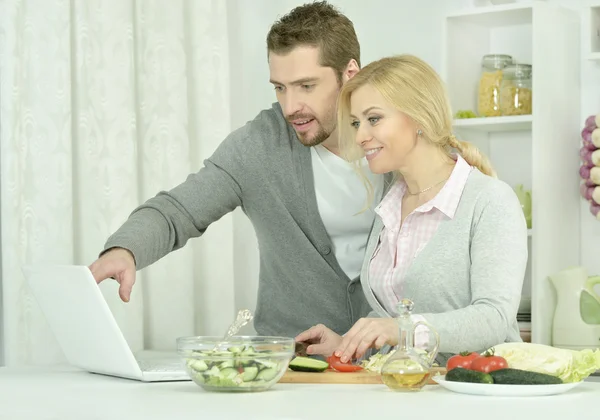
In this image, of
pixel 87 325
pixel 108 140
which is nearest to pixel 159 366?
pixel 87 325

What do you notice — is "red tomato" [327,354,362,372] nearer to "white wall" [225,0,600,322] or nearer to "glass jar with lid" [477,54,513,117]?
"glass jar with lid" [477,54,513,117]

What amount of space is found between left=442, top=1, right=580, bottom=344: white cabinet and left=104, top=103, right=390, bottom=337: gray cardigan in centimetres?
79

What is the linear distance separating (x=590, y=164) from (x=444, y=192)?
1.15m

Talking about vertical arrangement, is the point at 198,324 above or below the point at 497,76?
below

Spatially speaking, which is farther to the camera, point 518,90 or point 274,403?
point 518,90

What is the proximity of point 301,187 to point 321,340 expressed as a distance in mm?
550

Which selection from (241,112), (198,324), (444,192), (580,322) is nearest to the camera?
(444,192)

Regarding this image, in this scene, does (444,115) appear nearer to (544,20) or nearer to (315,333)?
(315,333)

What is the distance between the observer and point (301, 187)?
2.51 meters

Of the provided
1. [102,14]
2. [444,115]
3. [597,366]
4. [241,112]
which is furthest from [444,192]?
[241,112]

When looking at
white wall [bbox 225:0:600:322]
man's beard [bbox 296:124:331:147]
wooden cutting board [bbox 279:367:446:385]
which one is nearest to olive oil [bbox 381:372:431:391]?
wooden cutting board [bbox 279:367:446:385]

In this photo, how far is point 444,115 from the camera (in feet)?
7.19

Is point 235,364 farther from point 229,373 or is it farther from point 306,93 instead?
point 306,93

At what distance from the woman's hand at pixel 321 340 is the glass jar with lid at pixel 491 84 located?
1.33 metres
